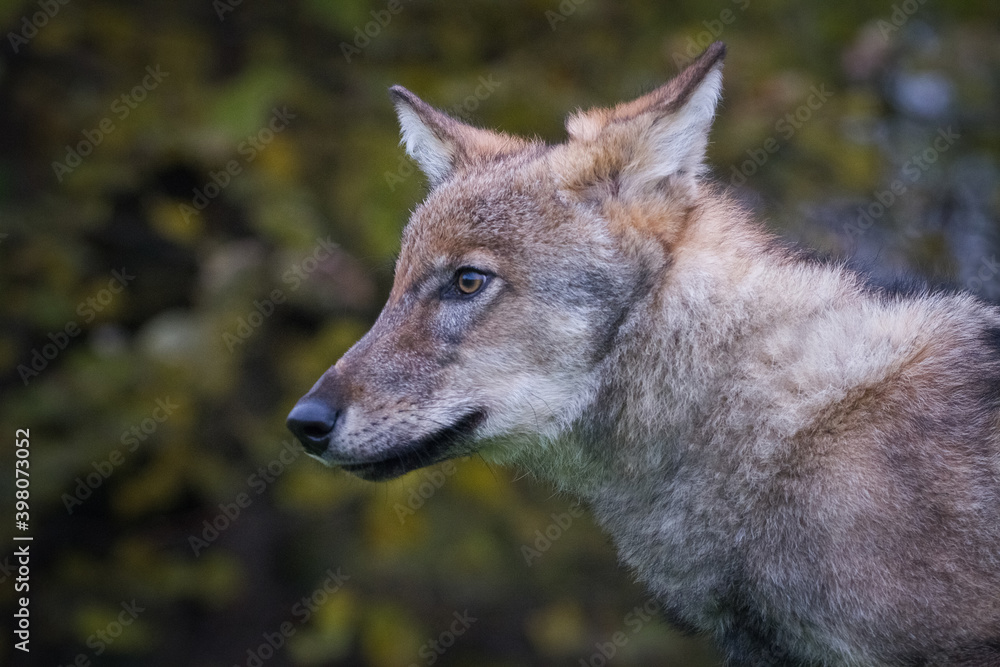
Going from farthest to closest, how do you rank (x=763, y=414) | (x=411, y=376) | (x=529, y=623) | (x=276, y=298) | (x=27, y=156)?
(x=529, y=623) < (x=27, y=156) < (x=276, y=298) < (x=411, y=376) < (x=763, y=414)

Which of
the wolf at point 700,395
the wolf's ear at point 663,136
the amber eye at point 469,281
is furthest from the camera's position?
the amber eye at point 469,281

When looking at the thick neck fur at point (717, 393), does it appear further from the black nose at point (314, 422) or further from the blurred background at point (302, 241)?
the blurred background at point (302, 241)

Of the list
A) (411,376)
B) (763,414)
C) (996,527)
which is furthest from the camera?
(411,376)

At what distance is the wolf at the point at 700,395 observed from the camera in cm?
365

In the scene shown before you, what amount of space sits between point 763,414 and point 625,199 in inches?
48.6

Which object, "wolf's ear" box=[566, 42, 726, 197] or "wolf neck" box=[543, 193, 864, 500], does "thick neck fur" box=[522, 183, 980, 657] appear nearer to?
"wolf neck" box=[543, 193, 864, 500]

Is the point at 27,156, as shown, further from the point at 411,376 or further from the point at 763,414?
the point at 763,414

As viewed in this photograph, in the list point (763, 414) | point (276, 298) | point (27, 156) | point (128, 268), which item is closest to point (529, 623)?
point (276, 298)

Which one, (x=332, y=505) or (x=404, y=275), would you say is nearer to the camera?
(x=404, y=275)

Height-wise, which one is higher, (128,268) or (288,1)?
(288,1)

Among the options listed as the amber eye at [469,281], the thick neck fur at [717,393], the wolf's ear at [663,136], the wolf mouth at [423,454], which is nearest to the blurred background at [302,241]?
the amber eye at [469,281]

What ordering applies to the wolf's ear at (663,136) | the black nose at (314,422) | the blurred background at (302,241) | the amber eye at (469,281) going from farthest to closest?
the blurred background at (302,241) → the amber eye at (469,281) → the wolf's ear at (663,136) → the black nose at (314,422)

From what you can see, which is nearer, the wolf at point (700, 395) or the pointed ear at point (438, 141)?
the wolf at point (700, 395)

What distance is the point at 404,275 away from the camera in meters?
4.82
